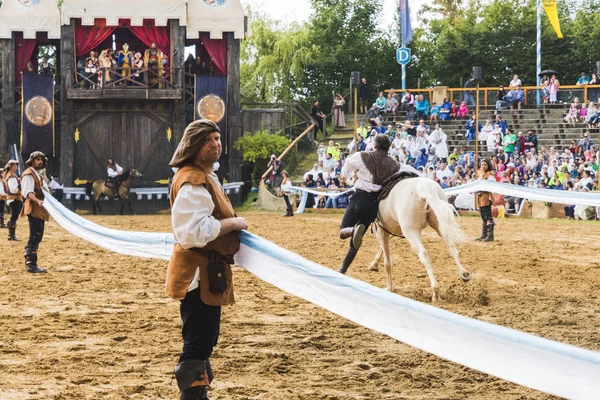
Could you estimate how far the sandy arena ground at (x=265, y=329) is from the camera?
20.2 feet

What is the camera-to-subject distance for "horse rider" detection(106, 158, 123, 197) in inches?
1159

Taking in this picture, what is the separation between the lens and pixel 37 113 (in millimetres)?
30359

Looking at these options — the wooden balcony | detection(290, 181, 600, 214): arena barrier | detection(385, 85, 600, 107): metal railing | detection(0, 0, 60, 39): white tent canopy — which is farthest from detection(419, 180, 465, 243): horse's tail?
detection(0, 0, 60, 39): white tent canopy

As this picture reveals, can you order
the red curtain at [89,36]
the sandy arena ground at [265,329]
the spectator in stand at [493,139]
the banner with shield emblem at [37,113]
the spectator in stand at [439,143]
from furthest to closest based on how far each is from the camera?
the red curtain at [89,36], the banner with shield emblem at [37,113], the spectator in stand at [439,143], the spectator in stand at [493,139], the sandy arena ground at [265,329]

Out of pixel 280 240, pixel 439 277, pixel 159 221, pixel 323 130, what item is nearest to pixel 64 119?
pixel 159 221

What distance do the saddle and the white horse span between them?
50 mm

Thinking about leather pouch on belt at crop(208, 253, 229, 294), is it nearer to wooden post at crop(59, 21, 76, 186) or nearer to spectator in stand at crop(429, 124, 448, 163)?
spectator in stand at crop(429, 124, 448, 163)

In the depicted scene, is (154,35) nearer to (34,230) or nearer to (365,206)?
(34,230)

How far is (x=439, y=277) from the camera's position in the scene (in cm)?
1202

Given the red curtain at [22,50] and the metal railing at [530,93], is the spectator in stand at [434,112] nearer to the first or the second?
the metal railing at [530,93]

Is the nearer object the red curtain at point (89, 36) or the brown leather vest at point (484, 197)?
the brown leather vest at point (484, 197)

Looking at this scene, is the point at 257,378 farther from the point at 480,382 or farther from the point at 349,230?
the point at 349,230

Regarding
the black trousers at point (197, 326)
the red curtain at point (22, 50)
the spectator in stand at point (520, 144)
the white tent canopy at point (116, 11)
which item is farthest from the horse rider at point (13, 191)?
the spectator in stand at point (520, 144)

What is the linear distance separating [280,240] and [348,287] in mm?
13178
